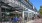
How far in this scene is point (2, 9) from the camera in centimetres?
668

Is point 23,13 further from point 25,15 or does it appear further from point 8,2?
point 8,2

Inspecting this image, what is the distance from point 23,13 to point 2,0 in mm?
1225

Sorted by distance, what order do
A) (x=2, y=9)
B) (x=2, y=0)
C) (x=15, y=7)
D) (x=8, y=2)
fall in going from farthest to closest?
(x=15, y=7) < (x=2, y=9) < (x=8, y=2) < (x=2, y=0)

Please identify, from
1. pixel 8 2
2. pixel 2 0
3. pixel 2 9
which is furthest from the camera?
pixel 2 9

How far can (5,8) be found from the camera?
6938 millimetres

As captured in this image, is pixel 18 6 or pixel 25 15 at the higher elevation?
pixel 18 6

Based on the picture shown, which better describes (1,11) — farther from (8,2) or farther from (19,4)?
(19,4)

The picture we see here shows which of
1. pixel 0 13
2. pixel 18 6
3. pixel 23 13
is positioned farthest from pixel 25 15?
pixel 0 13

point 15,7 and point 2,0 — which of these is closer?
point 2,0

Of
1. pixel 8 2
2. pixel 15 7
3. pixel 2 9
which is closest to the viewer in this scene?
pixel 8 2

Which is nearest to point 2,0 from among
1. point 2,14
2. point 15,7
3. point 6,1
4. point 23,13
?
point 6,1

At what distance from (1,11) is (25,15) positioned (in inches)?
52.6

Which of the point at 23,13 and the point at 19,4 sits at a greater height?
the point at 19,4

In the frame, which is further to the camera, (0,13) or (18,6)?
(18,6)
